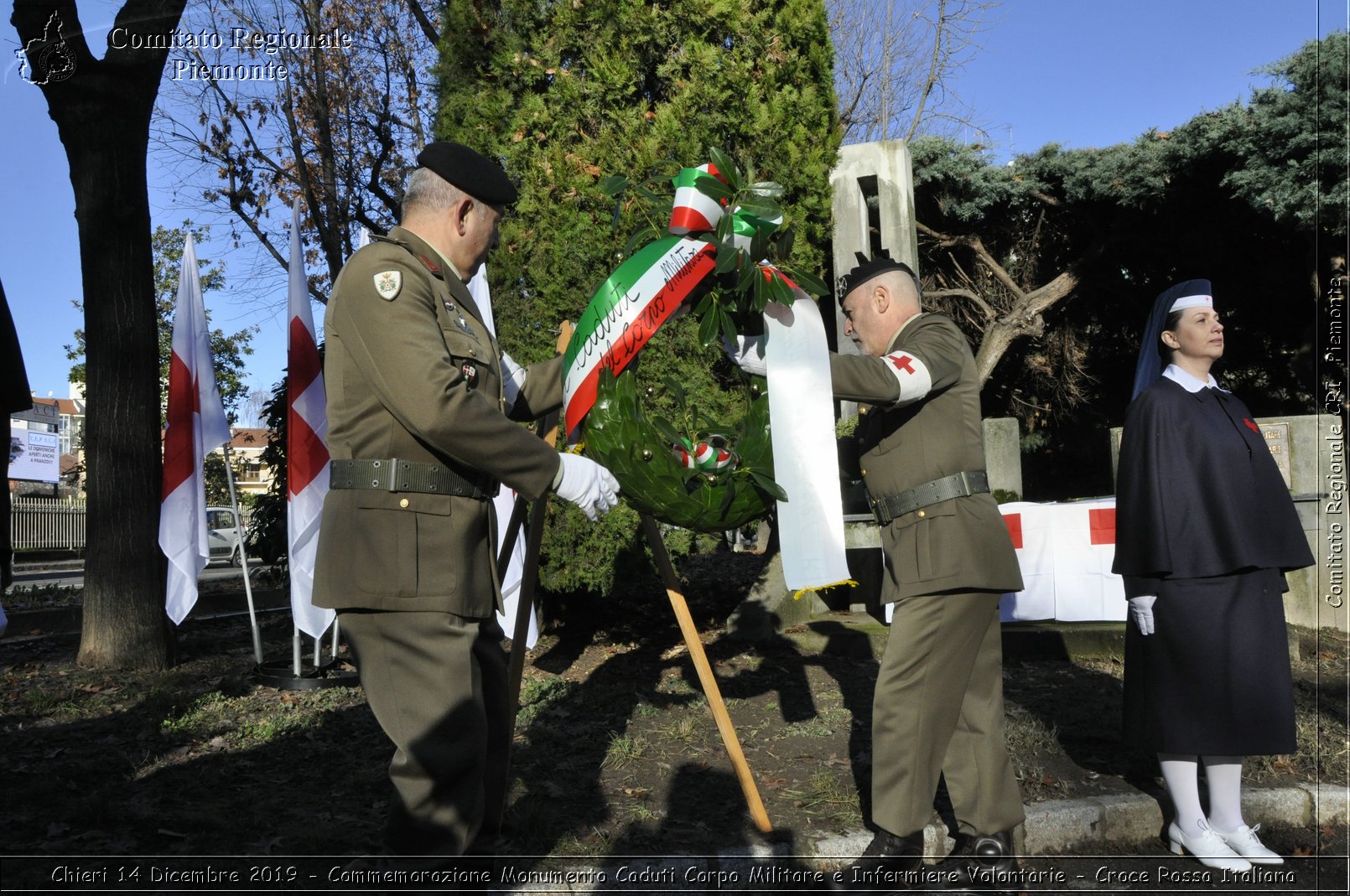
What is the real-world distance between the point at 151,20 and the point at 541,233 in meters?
3.19

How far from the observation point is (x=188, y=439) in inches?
254

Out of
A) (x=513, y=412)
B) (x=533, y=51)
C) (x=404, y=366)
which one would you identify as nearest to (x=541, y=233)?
(x=533, y=51)

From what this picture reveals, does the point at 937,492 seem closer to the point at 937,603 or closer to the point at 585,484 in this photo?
the point at 937,603

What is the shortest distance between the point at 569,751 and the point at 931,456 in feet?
7.99

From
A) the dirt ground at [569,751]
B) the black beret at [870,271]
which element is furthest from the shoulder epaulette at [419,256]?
the dirt ground at [569,751]

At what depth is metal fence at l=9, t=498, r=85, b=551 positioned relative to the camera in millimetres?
28250

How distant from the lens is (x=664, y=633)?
772cm

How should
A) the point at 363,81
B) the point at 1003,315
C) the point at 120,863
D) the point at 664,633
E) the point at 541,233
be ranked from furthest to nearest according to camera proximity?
the point at 363,81, the point at 1003,315, the point at 664,633, the point at 541,233, the point at 120,863

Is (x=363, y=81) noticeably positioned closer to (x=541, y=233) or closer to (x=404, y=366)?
(x=541, y=233)

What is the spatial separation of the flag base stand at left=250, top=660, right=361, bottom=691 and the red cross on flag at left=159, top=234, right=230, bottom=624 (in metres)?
0.64

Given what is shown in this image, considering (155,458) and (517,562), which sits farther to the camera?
(155,458)

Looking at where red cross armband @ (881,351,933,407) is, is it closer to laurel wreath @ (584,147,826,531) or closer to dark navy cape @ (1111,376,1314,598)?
laurel wreath @ (584,147,826,531)

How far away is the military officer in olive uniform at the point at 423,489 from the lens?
106 inches

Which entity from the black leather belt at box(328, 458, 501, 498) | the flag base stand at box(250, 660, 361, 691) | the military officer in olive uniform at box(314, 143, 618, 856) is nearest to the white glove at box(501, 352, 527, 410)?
the military officer in olive uniform at box(314, 143, 618, 856)
